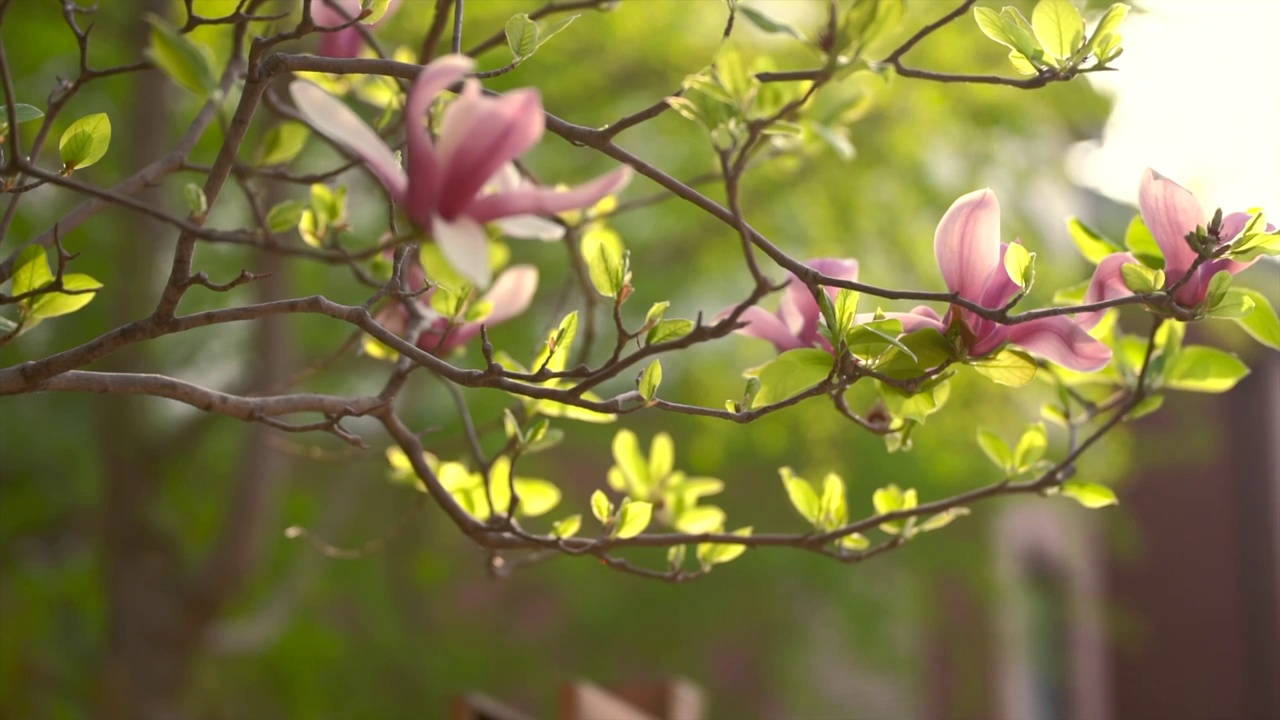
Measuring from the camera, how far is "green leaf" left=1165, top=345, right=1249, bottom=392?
1029 millimetres

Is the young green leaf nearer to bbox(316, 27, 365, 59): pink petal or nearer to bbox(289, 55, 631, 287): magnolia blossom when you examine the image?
bbox(289, 55, 631, 287): magnolia blossom

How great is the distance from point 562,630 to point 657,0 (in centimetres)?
391

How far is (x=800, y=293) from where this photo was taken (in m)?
0.90

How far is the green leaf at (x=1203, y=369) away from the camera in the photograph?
3.38 ft

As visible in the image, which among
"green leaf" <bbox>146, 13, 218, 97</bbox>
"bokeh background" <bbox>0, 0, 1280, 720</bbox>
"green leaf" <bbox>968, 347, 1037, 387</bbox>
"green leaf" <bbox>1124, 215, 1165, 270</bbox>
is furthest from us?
"bokeh background" <bbox>0, 0, 1280, 720</bbox>

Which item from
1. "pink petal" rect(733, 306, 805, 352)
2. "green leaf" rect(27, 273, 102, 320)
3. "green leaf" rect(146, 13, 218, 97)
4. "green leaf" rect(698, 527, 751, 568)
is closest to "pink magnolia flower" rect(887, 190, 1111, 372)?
"pink petal" rect(733, 306, 805, 352)

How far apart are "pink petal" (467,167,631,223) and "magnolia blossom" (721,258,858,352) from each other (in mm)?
347

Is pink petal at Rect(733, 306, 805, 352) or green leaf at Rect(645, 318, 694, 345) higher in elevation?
green leaf at Rect(645, 318, 694, 345)

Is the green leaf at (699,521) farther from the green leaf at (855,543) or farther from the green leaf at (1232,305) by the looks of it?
the green leaf at (1232,305)

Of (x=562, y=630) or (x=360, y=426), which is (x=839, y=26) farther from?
(x=562, y=630)

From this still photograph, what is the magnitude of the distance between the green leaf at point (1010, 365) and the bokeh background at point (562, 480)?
0.70m

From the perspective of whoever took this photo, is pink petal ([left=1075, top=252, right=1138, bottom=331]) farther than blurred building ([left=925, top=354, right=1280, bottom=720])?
No

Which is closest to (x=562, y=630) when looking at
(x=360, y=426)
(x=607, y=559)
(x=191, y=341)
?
(x=360, y=426)

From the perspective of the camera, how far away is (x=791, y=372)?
0.84m
